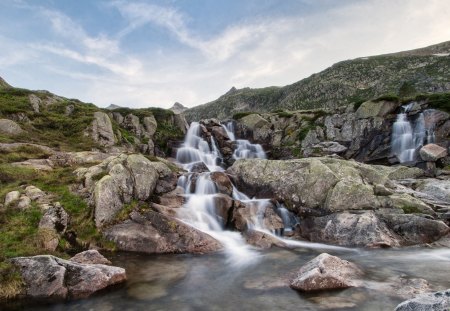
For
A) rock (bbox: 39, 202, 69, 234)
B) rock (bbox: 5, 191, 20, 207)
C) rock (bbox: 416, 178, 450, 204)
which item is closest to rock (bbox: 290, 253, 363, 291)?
rock (bbox: 39, 202, 69, 234)

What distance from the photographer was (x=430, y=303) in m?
6.33

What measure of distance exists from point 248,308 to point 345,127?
49717 millimetres

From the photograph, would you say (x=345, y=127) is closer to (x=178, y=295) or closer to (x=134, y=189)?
(x=134, y=189)

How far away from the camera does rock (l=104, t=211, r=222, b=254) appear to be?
2033 centimetres

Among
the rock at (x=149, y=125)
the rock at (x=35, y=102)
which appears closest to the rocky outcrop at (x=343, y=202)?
the rock at (x=149, y=125)

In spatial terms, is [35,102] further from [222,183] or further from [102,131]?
[222,183]

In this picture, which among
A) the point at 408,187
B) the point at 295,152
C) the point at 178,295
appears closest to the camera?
the point at 178,295

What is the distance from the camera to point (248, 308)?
1224 cm

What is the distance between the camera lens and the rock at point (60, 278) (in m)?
13.7

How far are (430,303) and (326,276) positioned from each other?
7.47 m

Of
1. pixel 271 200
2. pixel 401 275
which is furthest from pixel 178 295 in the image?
pixel 271 200

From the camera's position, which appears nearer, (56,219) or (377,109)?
(56,219)

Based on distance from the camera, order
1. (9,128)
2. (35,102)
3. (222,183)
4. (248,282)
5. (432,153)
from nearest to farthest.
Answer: (248,282)
(222,183)
(9,128)
(432,153)
(35,102)

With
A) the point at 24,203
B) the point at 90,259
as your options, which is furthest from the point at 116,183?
the point at 90,259
